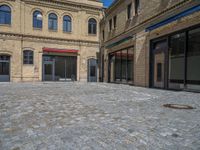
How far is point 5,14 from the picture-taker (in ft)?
65.9

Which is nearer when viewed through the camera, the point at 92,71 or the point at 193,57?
the point at 193,57

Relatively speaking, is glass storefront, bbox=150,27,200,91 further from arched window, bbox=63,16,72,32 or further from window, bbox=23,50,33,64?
window, bbox=23,50,33,64

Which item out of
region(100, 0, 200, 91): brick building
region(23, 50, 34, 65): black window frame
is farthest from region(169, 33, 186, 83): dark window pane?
region(23, 50, 34, 65): black window frame

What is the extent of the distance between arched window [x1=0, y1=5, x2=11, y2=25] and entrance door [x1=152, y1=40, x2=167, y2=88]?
16.1 metres

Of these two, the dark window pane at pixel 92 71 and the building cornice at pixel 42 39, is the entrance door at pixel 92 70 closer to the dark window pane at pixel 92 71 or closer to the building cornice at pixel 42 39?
the dark window pane at pixel 92 71

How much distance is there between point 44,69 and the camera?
22.0m

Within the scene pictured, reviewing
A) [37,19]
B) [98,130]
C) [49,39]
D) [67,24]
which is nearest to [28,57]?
[49,39]

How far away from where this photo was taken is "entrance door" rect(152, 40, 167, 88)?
1220 centimetres

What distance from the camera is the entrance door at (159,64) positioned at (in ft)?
40.0

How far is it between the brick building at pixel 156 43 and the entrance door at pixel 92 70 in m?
4.21

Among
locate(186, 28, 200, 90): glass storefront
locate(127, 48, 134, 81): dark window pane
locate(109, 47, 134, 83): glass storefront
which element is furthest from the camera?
locate(109, 47, 134, 83): glass storefront

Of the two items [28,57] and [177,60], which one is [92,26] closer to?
[28,57]

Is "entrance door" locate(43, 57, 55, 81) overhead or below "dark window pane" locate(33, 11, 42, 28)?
below

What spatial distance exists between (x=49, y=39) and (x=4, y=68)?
19.5 ft
